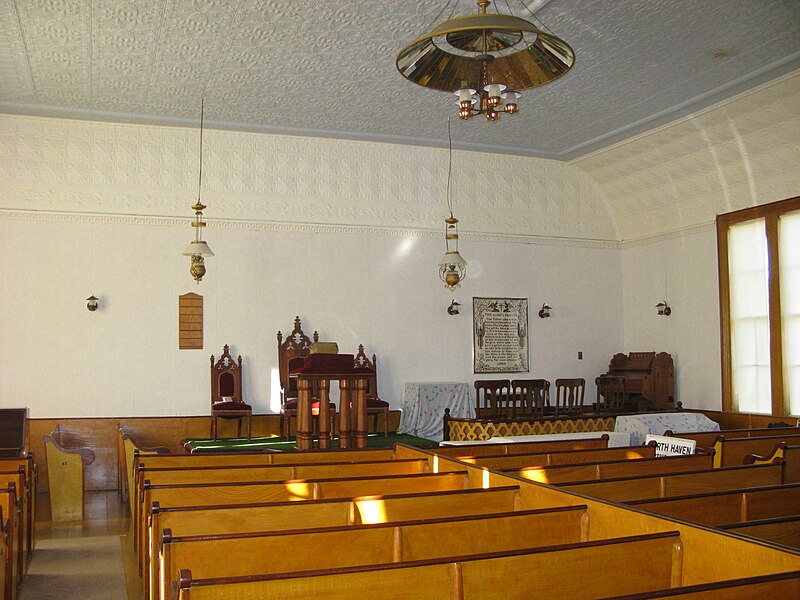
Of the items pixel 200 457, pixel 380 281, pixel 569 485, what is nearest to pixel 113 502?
pixel 200 457

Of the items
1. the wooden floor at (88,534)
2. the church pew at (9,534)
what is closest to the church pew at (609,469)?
the wooden floor at (88,534)

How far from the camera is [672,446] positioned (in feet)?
21.3

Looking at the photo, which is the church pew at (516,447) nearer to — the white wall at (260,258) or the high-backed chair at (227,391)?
the high-backed chair at (227,391)

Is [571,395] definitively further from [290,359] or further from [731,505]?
[731,505]

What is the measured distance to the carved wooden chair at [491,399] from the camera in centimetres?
1058

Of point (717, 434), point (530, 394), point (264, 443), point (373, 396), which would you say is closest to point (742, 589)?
point (717, 434)

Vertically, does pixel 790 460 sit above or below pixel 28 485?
above

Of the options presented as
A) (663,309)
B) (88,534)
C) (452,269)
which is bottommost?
(88,534)

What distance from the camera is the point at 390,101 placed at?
9719mm

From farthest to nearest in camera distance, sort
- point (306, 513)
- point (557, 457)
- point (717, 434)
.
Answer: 1. point (717, 434)
2. point (557, 457)
3. point (306, 513)

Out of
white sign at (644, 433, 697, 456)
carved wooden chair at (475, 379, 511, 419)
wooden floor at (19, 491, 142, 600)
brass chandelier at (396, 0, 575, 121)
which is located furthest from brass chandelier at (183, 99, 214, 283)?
white sign at (644, 433, 697, 456)

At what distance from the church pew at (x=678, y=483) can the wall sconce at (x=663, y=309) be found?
686cm

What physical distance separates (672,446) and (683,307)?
5.75 meters

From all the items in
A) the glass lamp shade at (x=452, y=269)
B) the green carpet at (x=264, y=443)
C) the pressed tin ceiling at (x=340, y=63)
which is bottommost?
the green carpet at (x=264, y=443)
